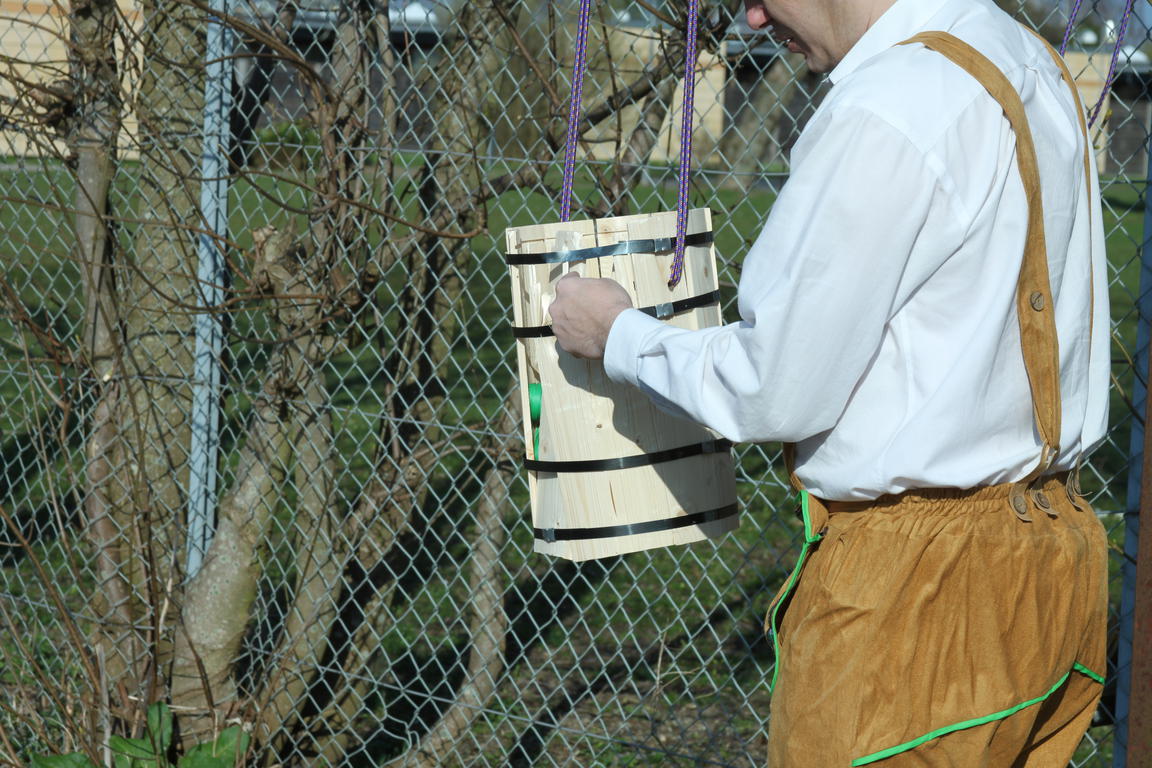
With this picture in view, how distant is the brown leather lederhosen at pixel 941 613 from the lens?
1618 mm

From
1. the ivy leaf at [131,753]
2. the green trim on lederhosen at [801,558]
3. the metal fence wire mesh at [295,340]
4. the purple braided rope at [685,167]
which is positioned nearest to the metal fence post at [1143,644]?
the green trim on lederhosen at [801,558]

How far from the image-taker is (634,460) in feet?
6.31

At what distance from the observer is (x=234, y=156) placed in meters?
3.52

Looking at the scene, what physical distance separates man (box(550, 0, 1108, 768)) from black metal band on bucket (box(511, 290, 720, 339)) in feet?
0.39

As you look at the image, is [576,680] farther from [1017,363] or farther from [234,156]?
[1017,363]

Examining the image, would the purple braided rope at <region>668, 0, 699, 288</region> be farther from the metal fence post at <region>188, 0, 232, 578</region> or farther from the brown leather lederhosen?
the metal fence post at <region>188, 0, 232, 578</region>

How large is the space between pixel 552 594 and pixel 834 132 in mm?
3759

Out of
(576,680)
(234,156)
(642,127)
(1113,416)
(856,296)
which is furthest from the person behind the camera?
(1113,416)

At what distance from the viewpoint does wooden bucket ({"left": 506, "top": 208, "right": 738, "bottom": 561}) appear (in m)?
1.90

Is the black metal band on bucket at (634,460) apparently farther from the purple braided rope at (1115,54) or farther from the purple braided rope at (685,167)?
the purple braided rope at (1115,54)

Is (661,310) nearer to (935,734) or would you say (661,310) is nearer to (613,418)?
(613,418)

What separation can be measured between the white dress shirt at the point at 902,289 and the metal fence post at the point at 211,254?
82.5 inches

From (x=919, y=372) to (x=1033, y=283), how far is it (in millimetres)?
194

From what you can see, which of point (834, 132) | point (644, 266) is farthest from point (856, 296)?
point (644, 266)
